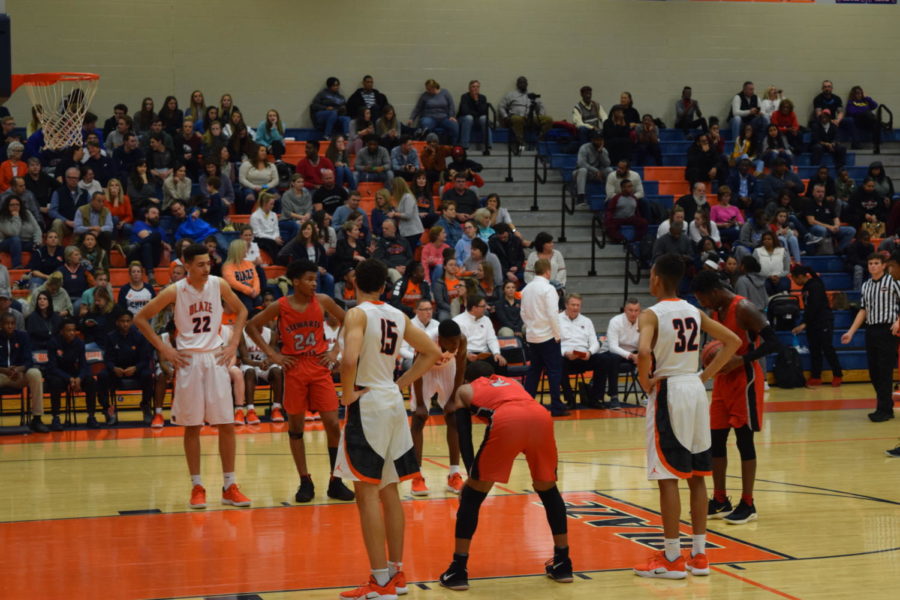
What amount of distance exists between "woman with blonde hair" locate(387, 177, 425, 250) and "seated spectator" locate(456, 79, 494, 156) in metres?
3.69

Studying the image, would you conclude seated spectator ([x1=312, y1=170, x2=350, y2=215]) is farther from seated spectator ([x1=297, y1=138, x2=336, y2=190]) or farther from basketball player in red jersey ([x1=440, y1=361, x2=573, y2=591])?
basketball player in red jersey ([x1=440, y1=361, x2=573, y2=591])

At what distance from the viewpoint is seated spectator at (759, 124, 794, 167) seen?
22.0 meters

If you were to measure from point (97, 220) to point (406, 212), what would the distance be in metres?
4.63

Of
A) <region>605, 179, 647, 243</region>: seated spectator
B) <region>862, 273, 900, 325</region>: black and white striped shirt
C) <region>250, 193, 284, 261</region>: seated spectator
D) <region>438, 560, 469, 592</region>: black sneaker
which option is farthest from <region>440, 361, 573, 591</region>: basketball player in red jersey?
<region>605, 179, 647, 243</region>: seated spectator


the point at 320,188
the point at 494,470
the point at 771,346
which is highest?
the point at 320,188

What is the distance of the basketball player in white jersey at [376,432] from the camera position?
247 inches

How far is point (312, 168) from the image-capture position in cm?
1883

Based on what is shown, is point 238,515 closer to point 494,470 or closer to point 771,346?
point 494,470

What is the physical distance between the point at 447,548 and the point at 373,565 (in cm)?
136

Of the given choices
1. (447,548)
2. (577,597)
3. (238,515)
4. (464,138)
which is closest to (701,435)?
(577,597)

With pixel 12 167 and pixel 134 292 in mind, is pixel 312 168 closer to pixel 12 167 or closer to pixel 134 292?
pixel 12 167

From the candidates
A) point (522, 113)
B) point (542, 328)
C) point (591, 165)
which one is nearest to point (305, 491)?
point (542, 328)

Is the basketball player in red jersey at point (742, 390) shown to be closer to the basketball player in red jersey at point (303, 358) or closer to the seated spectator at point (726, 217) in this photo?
the basketball player in red jersey at point (303, 358)

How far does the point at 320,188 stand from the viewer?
18.4 meters
